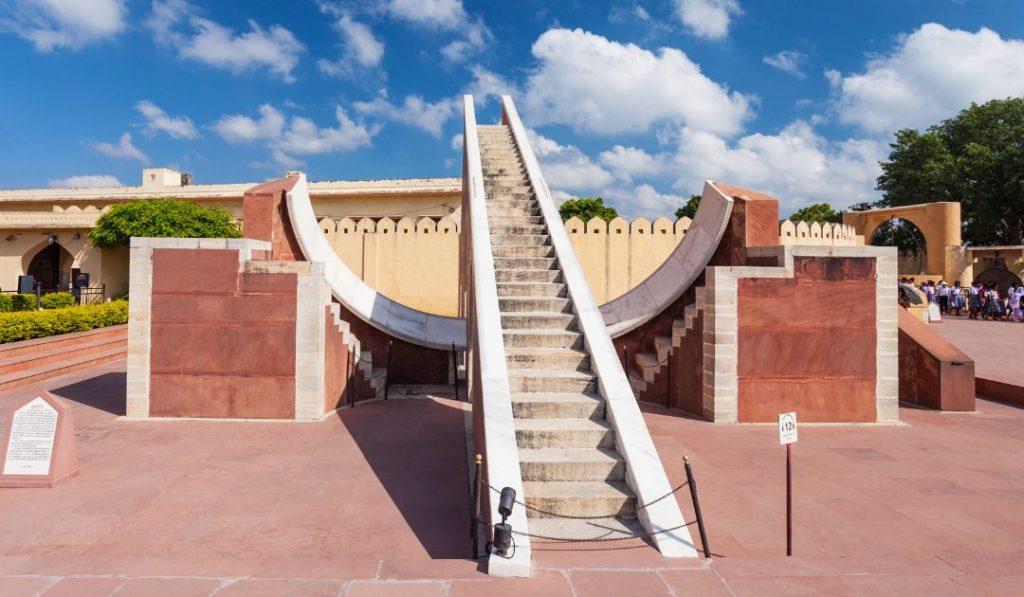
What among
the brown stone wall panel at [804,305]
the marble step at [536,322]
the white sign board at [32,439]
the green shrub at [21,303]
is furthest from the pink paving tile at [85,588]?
the green shrub at [21,303]

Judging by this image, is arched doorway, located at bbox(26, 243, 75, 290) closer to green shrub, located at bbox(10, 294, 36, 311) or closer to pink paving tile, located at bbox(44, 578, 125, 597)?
green shrub, located at bbox(10, 294, 36, 311)

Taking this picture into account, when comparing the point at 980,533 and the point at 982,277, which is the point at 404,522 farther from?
the point at 982,277

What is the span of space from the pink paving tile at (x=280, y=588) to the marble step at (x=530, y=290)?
148 inches

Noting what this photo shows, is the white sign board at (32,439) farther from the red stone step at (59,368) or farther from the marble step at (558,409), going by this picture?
the red stone step at (59,368)

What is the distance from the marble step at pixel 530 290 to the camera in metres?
6.36

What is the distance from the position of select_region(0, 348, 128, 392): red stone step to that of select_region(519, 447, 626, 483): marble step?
8840mm

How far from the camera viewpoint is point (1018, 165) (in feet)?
92.0

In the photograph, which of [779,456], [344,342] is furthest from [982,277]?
[344,342]

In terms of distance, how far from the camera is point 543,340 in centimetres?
557

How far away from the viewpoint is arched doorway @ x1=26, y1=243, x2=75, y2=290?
2783 cm

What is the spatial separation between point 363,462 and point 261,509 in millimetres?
1197

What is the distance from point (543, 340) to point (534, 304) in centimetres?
65

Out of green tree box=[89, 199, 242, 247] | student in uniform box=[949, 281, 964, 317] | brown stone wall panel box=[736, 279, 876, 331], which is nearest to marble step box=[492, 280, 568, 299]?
brown stone wall panel box=[736, 279, 876, 331]

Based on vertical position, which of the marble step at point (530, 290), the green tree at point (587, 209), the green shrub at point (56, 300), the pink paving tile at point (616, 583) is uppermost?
the green tree at point (587, 209)
